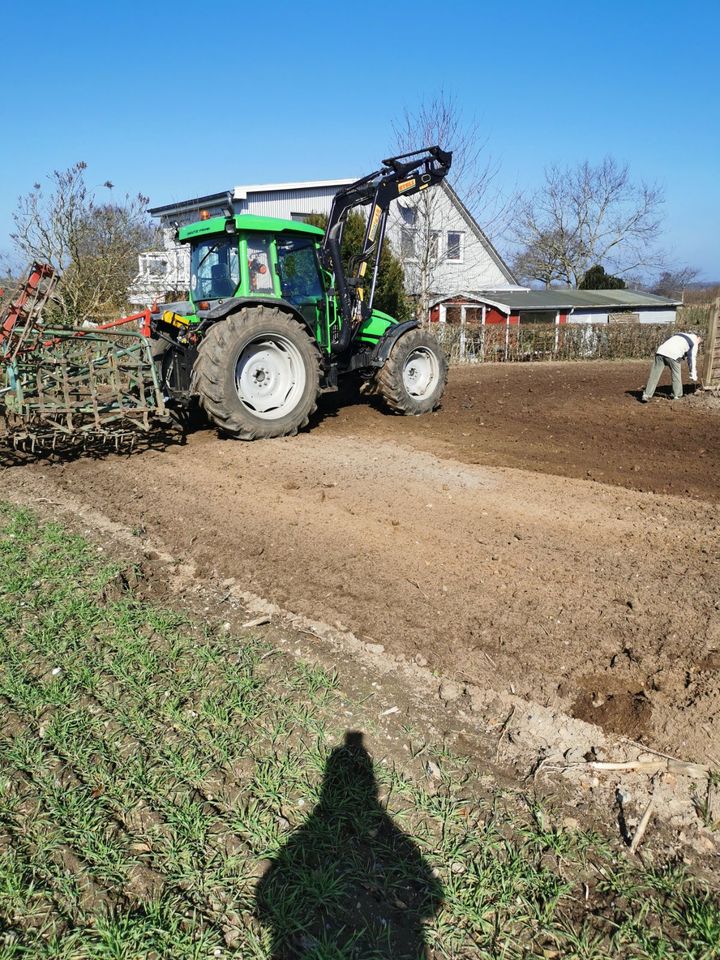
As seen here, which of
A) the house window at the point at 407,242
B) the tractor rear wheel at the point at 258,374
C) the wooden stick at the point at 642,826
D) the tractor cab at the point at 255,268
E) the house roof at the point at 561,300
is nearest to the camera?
the wooden stick at the point at 642,826

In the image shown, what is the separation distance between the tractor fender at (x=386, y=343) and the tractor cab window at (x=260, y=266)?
1720 mm

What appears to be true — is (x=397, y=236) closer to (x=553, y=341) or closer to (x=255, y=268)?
(x=553, y=341)

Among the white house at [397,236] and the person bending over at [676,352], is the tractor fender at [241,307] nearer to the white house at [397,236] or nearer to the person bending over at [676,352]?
the person bending over at [676,352]

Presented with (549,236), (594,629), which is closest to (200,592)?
(594,629)

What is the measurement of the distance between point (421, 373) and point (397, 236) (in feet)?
66.9

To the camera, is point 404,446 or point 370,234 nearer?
point 404,446

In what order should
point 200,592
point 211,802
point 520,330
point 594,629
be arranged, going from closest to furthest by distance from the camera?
point 211,802, point 594,629, point 200,592, point 520,330

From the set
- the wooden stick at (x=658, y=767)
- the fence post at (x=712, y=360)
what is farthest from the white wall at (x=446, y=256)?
the wooden stick at (x=658, y=767)

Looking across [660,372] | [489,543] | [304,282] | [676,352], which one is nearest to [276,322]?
[304,282]

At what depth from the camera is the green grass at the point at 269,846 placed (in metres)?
2.22

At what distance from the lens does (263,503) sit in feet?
19.6

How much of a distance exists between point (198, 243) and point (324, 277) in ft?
5.25

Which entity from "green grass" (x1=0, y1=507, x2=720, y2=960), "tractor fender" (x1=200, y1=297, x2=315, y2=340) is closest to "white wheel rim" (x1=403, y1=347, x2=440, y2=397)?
"tractor fender" (x1=200, y1=297, x2=315, y2=340)

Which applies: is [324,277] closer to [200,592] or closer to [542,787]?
[200,592]
